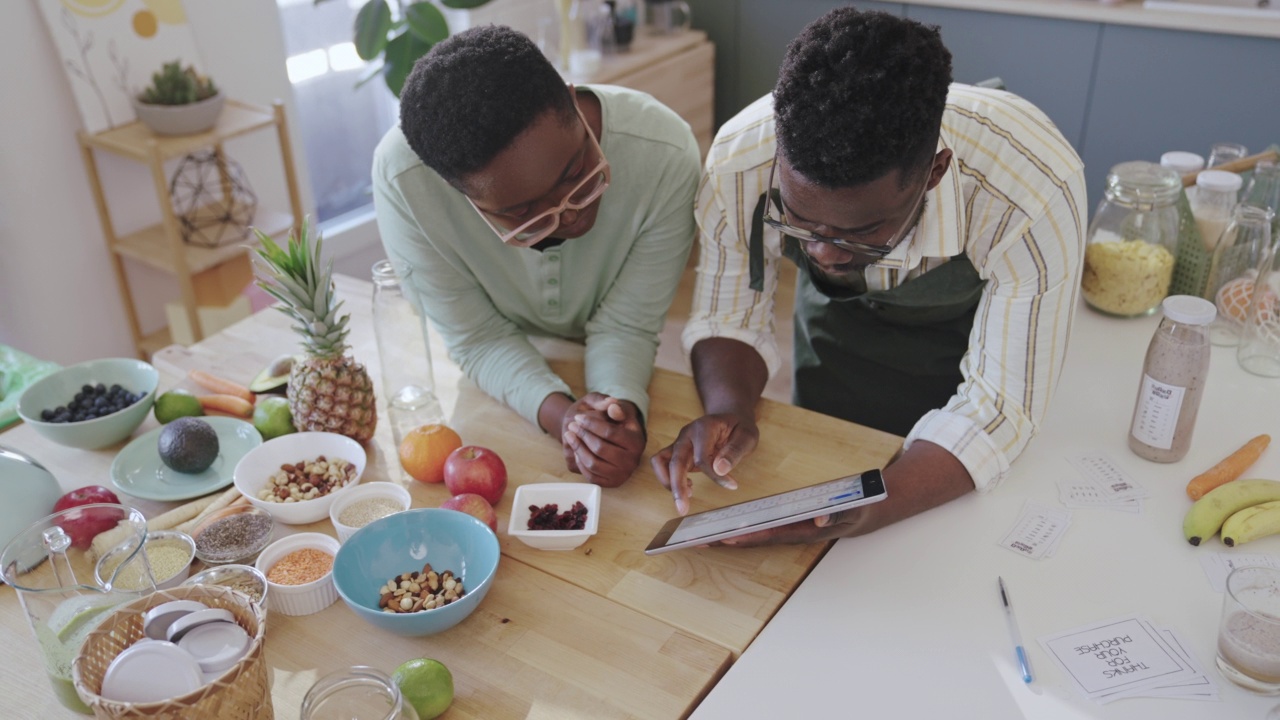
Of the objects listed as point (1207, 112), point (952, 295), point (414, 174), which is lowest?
point (1207, 112)

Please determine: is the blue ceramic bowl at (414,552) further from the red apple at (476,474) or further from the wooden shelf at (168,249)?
the wooden shelf at (168,249)

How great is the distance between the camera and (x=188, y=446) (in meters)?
1.56

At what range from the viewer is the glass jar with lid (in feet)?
6.13

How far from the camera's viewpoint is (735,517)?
4.51ft

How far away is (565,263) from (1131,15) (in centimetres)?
255

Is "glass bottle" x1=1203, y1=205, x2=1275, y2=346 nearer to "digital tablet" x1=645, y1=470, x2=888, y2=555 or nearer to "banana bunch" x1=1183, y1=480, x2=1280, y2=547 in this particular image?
"banana bunch" x1=1183, y1=480, x2=1280, y2=547

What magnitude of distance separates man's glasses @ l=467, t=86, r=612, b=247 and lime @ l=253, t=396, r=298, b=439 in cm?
47

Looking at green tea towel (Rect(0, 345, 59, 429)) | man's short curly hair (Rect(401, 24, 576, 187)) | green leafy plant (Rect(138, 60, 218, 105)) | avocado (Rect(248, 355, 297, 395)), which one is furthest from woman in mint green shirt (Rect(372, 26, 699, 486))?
green leafy plant (Rect(138, 60, 218, 105))

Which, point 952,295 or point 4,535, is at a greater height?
point 952,295

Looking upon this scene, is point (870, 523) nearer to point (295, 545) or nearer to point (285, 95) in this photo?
point (295, 545)

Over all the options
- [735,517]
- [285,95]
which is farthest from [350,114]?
[735,517]

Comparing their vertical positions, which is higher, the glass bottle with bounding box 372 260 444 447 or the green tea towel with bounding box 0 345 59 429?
the glass bottle with bounding box 372 260 444 447

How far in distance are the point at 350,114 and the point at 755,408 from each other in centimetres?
259

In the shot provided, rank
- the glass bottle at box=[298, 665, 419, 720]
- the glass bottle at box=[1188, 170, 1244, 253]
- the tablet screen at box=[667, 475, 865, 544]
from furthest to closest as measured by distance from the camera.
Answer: the glass bottle at box=[1188, 170, 1244, 253] < the tablet screen at box=[667, 475, 865, 544] < the glass bottle at box=[298, 665, 419, 720]
